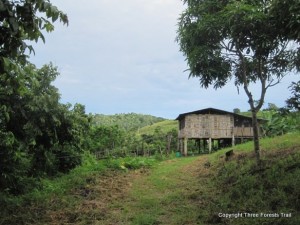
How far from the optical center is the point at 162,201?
33.8 feet

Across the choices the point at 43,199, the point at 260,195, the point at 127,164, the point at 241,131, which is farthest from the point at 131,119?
the point at 260,195

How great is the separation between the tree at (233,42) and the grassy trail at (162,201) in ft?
9.81

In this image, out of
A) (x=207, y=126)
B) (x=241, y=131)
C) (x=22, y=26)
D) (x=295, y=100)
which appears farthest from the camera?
(x=241, y=131)

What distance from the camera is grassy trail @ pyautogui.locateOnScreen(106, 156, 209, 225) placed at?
8.46 meters

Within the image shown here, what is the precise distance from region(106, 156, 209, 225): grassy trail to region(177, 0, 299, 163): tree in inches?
118

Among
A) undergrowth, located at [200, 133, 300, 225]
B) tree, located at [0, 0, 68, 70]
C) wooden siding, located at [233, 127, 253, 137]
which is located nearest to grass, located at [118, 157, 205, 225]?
undergrowth, located at [200, 133, 300, 225]

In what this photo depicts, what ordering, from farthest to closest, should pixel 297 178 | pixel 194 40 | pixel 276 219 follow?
pixel 194 40
pixel 297 178
pixel 276 219

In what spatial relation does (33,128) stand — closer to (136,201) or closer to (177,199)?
(136,201)

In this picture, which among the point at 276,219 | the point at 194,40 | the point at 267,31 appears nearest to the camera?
the point at 276,219

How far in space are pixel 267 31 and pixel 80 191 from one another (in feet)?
27.4

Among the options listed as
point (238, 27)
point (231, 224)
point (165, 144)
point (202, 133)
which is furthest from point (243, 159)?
point (165, 144)

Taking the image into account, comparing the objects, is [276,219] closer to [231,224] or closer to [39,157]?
[231,224]

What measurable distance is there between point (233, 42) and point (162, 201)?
5.51 meters

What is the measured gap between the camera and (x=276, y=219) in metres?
6.89
